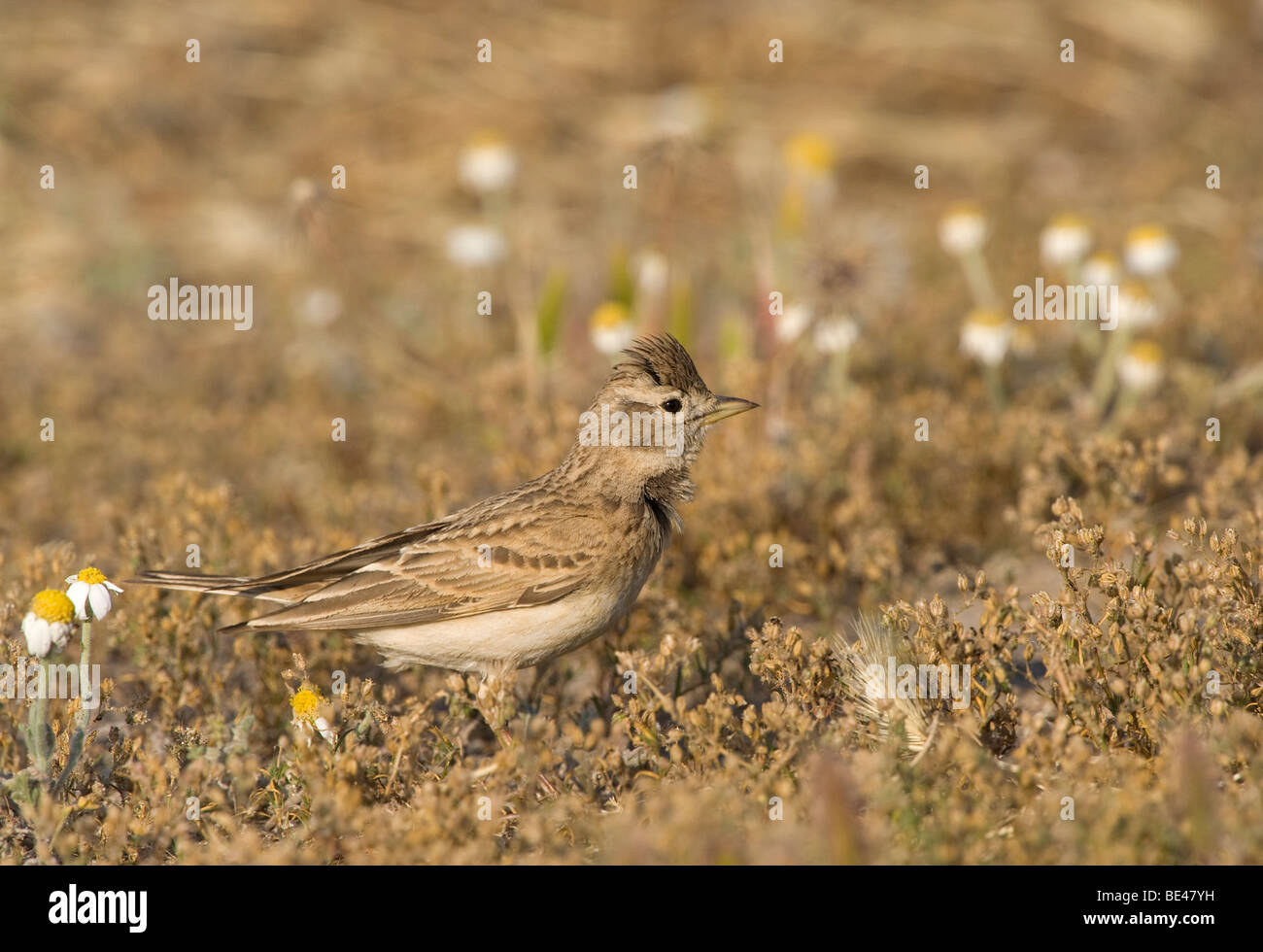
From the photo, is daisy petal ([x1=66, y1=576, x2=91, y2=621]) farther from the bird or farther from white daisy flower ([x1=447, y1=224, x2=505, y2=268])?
white daisy flower ([x1=447, y1=224, x2=505, y2=268])

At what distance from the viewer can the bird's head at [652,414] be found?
5.30 m

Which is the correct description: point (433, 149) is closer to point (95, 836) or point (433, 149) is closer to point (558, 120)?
point (558, 120)

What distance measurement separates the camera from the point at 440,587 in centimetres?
498

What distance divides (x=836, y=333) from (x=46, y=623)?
4.31m

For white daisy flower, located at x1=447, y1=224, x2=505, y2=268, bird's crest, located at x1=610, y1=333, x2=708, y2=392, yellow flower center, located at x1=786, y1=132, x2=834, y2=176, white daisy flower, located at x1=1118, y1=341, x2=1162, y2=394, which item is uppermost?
yellow flower center, located at x1=786, y1=132, x2=834, y2=176

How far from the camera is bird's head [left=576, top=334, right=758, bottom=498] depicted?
17.4ft

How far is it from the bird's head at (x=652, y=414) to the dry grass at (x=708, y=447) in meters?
0.75

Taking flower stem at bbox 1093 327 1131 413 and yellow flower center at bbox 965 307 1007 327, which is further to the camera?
flower stem at bbox 1093 327 1131 413

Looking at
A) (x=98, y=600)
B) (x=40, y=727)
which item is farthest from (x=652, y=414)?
(x=40, y=727)

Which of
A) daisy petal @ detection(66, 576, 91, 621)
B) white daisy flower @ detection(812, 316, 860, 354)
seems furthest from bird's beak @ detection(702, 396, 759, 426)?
daisy petal @ detection(66, 576, 91, 621)

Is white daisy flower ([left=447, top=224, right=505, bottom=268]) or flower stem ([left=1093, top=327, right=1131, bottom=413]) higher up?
white daisy flower ([left=447, top=224, right=505, bottom=268])

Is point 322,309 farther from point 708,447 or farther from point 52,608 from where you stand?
point 52,608

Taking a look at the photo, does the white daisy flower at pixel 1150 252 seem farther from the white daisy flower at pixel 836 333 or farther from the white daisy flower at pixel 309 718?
the white daisy flower at pixel 309 718

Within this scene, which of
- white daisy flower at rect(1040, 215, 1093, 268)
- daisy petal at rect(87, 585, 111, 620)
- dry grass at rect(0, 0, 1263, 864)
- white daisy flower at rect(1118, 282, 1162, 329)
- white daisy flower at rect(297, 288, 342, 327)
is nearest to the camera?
dry grass at rect(0, 0, 1263, 864)
